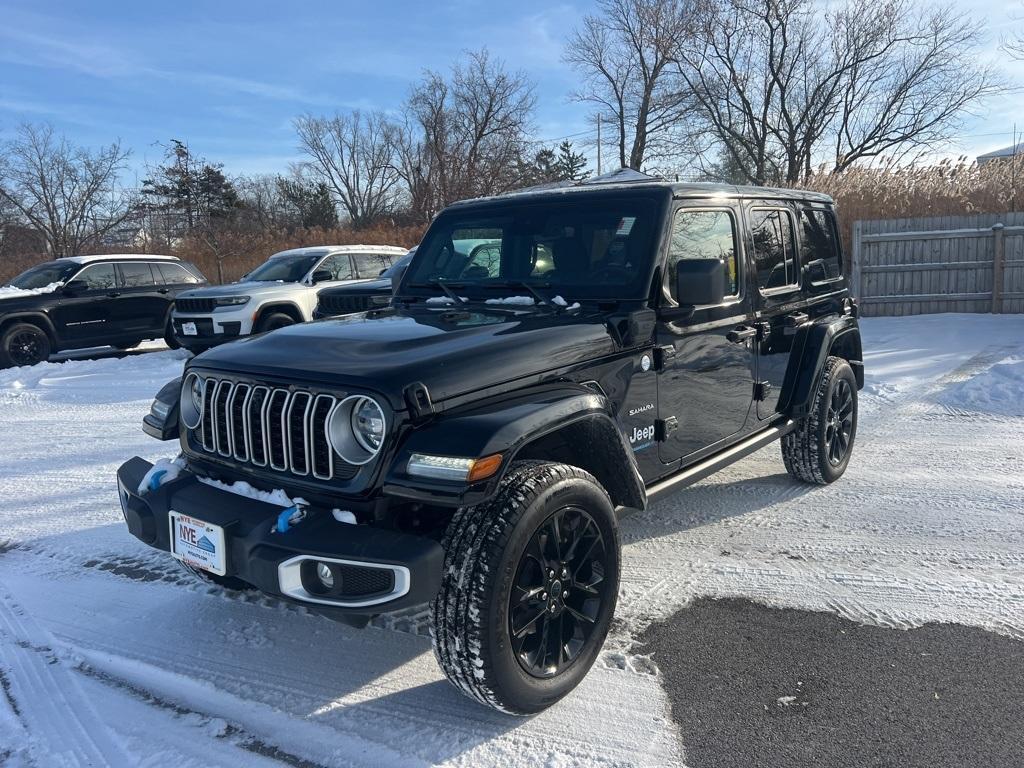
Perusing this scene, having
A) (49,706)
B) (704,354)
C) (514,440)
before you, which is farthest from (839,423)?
(49,706)

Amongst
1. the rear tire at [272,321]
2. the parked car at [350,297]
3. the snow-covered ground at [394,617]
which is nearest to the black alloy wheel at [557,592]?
the snow-covered ground at [394,617]

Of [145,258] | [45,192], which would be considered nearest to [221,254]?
[45,192]

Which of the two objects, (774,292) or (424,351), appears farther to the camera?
(774,292)

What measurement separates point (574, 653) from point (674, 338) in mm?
1574

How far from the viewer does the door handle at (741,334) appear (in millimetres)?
4121

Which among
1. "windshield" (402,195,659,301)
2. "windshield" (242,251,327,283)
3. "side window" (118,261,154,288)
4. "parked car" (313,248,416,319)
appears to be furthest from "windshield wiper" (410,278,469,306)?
"side window" (118,261,154,288)

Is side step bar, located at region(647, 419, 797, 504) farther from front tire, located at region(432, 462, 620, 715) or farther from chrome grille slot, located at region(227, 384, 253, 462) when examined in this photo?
chrome grille slot, located at region(227, 384, 253, 462)

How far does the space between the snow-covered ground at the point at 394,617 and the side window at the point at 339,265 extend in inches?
232

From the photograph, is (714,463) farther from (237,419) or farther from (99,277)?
(99,277)

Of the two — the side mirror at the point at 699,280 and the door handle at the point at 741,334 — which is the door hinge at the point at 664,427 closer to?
the side mirror at the point at 699,280

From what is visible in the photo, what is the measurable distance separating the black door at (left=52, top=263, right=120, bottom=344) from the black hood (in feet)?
33.1

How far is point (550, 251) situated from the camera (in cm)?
392

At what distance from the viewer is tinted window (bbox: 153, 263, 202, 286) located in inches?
509

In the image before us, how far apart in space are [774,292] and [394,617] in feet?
9.57
